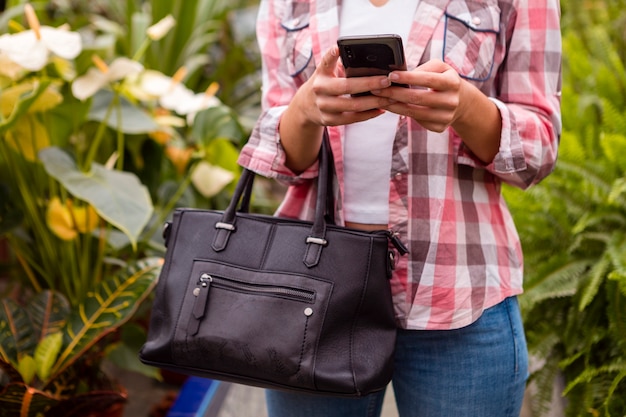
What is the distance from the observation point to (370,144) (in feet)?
3.95

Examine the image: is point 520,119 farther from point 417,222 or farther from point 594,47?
point 594,47

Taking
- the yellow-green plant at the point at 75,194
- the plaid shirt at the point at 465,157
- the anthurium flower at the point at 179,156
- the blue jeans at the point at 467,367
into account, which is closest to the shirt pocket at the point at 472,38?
the plaid shirt at the point at 465,157

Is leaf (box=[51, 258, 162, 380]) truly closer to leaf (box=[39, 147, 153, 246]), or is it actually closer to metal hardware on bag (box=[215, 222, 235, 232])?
leaf (box=[39, 147, 153, 246])

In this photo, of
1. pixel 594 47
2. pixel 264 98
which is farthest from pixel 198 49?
pixel 264 98

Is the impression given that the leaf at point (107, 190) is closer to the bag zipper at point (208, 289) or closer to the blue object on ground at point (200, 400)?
the blue object on ground at point (200, 400)

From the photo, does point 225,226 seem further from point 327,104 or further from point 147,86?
point 147,86

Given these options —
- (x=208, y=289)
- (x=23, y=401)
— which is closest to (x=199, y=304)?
(x=208, y=289)

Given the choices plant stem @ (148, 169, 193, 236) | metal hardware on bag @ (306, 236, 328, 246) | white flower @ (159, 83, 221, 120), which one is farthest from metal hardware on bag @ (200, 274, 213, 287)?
white flower @ (159, 83, 221, 120)

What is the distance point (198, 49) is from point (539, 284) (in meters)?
2.08

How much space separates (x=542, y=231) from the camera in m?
2.36

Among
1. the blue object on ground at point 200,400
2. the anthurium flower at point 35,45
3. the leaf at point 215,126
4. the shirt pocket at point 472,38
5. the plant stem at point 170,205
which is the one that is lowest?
the blue object on ground at point 200,400

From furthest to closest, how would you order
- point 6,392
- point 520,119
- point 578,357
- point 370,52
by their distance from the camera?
point 578,357 → point 6,392 → point 520,119 → point 370,52

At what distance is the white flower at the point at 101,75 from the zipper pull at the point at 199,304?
120cm

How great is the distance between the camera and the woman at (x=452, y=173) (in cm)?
117
